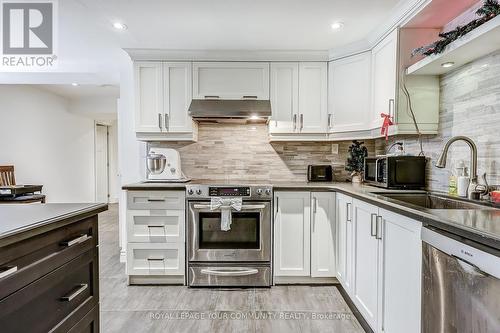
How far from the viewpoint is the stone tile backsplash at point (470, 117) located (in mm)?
1728

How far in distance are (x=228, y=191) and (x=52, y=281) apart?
63.0 inches

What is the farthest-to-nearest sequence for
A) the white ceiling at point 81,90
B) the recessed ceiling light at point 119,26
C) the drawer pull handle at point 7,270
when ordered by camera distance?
the white ceiling at point 81,90, the recessed ceiling light at point 119,26, the drawer pull handle at point 7,270

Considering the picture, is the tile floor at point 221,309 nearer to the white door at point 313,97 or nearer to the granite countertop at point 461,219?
the granite countertop at point 461,219

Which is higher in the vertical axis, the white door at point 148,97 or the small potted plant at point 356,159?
the white door at point 148,97

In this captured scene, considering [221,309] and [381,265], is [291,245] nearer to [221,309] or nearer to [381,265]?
[221,309]

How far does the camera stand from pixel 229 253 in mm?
2621

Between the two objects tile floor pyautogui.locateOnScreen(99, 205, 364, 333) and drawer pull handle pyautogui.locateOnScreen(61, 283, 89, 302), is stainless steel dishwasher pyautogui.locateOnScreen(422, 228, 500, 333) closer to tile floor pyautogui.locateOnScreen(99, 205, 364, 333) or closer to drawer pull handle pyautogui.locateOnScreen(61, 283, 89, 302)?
tile floor pyautogui.locateOnScreen(99, 205, 364, 333)

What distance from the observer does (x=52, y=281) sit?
112 cm

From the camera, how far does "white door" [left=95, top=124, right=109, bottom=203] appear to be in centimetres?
746

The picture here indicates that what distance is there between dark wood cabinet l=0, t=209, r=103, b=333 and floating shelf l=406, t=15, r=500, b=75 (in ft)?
7.07

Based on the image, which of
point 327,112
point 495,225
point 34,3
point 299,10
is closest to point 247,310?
A: point 495,225

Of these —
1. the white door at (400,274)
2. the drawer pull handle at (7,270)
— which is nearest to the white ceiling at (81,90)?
the drawer pull handle at (7,270)

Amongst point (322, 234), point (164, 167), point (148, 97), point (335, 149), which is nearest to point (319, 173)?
point (335, 149)

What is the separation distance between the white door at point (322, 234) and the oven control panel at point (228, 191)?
63 cm
